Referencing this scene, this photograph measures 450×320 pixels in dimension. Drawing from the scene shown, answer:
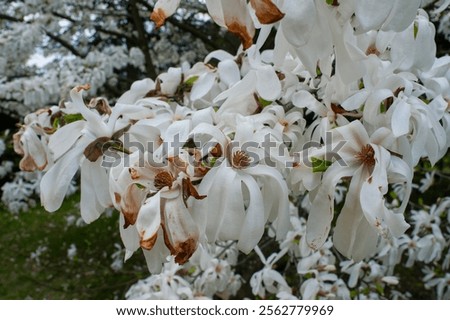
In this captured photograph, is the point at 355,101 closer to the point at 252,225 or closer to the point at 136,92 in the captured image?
the point at 252,225

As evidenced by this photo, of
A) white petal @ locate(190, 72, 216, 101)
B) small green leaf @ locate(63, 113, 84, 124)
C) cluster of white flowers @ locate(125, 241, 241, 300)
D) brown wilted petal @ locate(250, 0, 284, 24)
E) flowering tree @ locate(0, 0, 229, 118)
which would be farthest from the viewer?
flowering tree @ locate(0, 0, 229, 118)

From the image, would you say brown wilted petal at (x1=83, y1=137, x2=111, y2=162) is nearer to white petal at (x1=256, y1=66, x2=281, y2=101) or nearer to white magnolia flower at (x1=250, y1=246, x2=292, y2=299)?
white petal at (x1=256, y1=66, x2=281, y2=101)

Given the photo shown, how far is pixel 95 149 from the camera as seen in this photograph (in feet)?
2.55

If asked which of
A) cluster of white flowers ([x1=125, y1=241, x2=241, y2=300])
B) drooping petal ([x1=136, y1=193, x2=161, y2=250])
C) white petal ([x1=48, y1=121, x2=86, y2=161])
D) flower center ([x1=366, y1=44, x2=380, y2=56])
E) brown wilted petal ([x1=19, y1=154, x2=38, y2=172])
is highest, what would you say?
flower center ([x1=366, y1=44, x2=380, y2=56])

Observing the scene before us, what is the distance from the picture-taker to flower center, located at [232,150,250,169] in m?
0.67

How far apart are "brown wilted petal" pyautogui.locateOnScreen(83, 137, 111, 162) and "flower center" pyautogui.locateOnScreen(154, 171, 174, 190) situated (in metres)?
0.17

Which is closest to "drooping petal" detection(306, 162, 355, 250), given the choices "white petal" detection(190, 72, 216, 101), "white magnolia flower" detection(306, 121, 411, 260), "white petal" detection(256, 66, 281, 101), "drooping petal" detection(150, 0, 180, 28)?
"white magnolia flower" detection(306, 121, 411, 260)

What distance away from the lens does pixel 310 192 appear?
0.71 meters

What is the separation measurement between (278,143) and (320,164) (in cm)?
7

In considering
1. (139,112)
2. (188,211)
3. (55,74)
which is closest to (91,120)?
(139,112)

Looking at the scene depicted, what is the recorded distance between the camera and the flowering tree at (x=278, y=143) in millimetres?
556

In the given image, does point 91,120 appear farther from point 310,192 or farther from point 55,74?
point 55,74

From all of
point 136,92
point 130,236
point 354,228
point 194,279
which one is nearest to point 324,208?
point 354,228

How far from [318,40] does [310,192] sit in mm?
231
